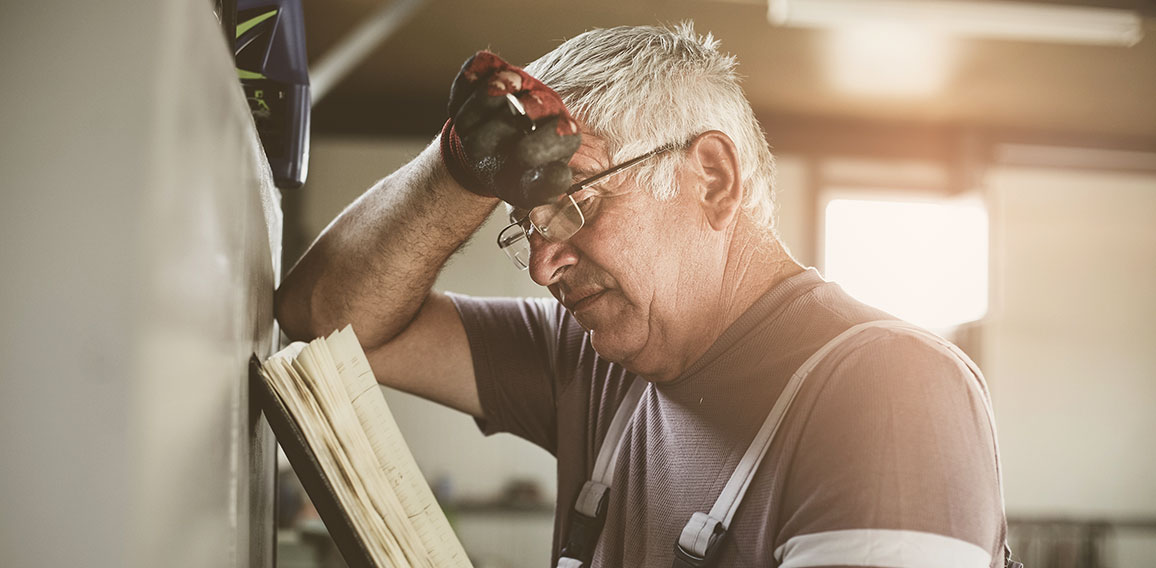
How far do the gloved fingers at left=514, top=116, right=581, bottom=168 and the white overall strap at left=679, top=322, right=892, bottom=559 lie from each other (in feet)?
1.07

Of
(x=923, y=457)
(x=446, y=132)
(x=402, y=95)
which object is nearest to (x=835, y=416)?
(x=923, y=457)

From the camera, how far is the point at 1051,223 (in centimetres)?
607

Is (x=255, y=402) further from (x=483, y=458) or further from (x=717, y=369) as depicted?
(x=483, y=458)

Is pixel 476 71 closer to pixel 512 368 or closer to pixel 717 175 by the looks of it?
pixel 717 175

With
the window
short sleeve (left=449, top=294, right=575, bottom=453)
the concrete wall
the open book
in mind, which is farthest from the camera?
the window

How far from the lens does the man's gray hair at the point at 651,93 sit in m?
1.08

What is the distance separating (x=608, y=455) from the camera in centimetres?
118

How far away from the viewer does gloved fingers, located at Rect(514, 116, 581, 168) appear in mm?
877

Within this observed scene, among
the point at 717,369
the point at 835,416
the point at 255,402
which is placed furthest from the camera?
the point at 717,369

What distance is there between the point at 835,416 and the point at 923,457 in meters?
0.08

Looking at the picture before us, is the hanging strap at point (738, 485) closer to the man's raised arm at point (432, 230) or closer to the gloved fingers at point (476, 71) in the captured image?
the man's raised arm at point (432, 230)

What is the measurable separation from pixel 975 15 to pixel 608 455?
2.43 metres

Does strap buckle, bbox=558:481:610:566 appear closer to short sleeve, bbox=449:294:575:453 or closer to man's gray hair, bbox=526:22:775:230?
short sleeve, bbox=449:294:575:453

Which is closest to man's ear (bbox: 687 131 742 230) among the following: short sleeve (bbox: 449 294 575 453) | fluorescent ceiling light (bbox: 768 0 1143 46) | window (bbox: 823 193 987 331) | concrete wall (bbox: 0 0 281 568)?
short sleeve (bbox: 449 294 575 453)
